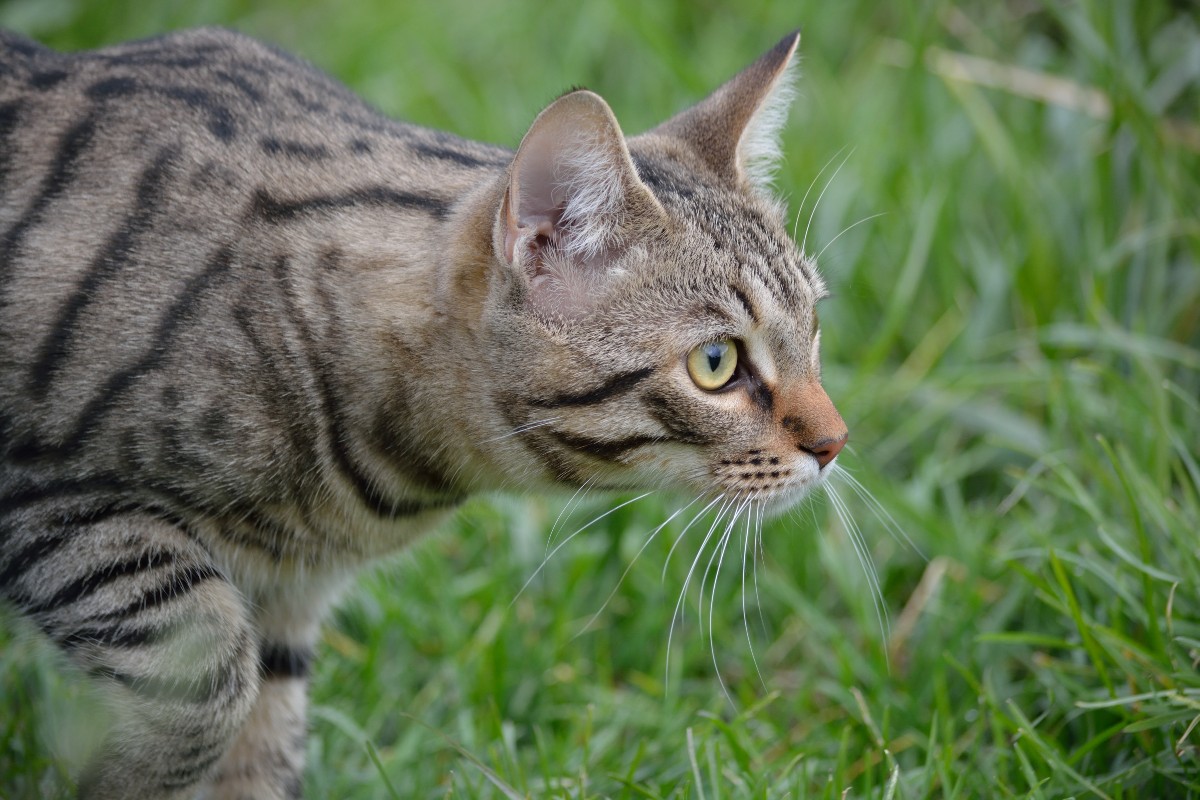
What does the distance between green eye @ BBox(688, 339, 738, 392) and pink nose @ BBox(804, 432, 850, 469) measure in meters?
0.25

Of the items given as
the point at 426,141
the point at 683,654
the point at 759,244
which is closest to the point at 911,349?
the point at 683,654

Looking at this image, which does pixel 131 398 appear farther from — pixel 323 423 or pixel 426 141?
pixel 426 141

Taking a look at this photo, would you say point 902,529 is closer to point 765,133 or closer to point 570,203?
point 765,133

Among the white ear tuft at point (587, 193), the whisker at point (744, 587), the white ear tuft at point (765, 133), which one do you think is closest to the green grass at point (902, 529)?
the whisker at point (744, 587)

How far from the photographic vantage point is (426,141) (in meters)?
3.13

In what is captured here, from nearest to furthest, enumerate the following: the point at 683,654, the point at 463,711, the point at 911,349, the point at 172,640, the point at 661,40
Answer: the point at 172,640 → the point at 463,711 → the point at 683,654 → the point at 911,349 → the point at 661,40

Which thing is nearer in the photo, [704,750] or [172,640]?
[172,640]

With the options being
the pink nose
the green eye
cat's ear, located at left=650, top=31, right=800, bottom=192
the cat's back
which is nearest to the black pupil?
the green eye

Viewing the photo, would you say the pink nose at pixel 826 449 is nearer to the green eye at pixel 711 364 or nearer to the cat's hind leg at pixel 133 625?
the green eye at pixel 711 364

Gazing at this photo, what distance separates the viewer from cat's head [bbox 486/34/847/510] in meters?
2.73

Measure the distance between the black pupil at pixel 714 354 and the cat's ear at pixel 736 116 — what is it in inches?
21.7

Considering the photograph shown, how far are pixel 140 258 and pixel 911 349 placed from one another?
9.80ft

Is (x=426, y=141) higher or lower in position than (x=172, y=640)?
higher

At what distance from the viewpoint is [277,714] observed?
326 centimetres
